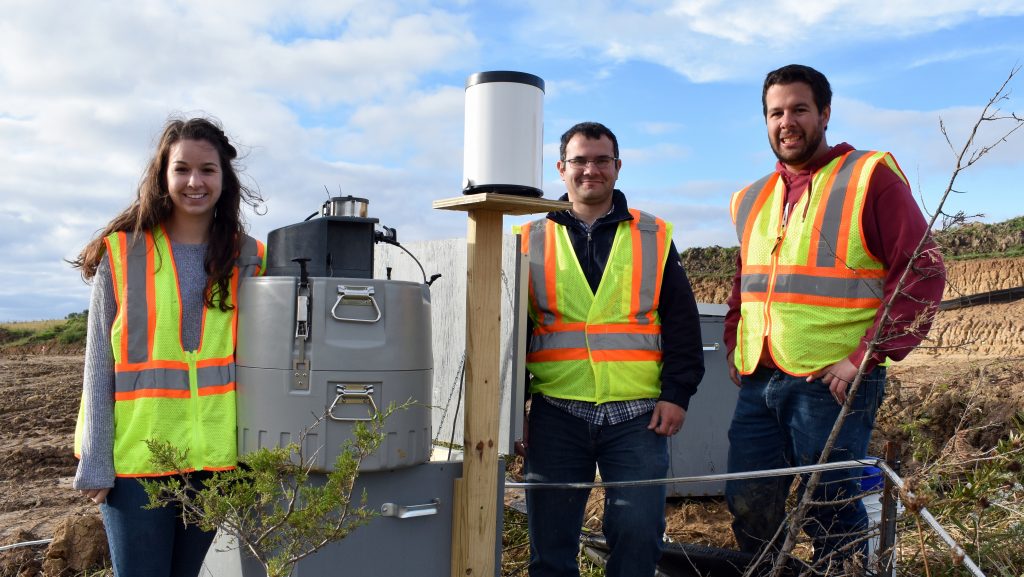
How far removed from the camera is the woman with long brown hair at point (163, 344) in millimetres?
2521

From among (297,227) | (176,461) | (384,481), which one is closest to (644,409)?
(384,481)

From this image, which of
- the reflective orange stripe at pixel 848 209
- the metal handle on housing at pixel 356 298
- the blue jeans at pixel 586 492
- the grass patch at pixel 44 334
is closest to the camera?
the metal handle on housing at pixel 356 298

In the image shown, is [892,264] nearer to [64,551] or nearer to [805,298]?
[805,298]

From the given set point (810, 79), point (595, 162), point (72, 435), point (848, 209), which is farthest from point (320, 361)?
point (72, 435)

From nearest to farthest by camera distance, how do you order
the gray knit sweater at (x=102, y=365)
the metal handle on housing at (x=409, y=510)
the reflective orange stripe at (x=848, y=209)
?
the gray knit sweater at (x=102, y=365) < the metal handle on housing at (x=409, y=510) < the reflective orange stripe at (x=848, y=209)

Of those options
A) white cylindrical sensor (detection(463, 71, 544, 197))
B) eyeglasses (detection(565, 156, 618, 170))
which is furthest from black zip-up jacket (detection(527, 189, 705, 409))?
white cylindrical sensor (detection(463, 71, 544, 197))

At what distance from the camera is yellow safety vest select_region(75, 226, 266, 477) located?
2.53 meters

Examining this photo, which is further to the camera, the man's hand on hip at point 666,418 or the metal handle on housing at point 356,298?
the man's hand on hip at point 666,418

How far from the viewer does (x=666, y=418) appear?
3.06 m

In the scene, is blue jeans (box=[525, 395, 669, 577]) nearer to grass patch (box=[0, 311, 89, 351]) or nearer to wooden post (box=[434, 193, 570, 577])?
wooden post (box=[434, 193, 570, 577])

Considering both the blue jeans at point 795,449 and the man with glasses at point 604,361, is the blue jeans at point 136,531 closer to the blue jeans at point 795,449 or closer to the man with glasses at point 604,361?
the man with glasses at point 604,361

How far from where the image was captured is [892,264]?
112 inches

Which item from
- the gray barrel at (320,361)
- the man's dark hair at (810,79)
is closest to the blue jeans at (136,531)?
the gray barrel at (320,361)

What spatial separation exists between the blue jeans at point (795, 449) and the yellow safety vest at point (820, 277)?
3.9 inches
